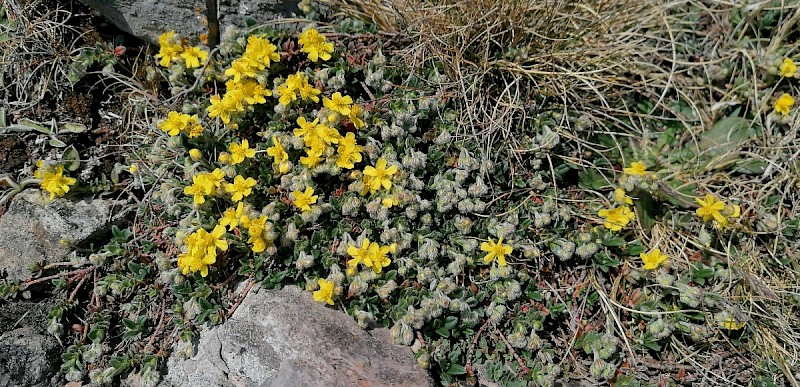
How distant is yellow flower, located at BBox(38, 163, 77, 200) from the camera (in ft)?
10.5

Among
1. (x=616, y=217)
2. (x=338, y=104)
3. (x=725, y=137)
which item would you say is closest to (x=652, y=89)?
(x=725, y=137)

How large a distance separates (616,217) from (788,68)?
4.95 feet

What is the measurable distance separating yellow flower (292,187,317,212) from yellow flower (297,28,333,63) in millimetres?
807

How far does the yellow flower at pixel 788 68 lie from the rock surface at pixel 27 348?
174 inches

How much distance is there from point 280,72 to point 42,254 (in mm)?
1628

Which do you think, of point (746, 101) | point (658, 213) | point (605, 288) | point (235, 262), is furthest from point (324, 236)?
point (746, 101)

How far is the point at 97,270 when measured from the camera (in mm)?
3211

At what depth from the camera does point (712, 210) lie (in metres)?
3.33

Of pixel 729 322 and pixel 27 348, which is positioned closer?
pixel 27 348

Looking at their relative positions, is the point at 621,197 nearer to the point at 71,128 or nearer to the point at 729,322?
the point at 729,322

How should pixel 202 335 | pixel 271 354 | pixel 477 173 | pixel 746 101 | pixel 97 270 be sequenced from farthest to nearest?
pixel 746 101, pixel 477 173, pixel 97 270, pixel 202 335, pixel 271 354

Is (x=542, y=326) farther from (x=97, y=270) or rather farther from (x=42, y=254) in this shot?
(x=42, y=254)

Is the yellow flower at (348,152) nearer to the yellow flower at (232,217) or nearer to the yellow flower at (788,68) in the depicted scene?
the yellow flower at (232,217)

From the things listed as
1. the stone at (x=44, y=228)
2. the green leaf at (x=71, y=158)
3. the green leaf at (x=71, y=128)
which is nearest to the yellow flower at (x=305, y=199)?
the stone at (x=44, y=228)
